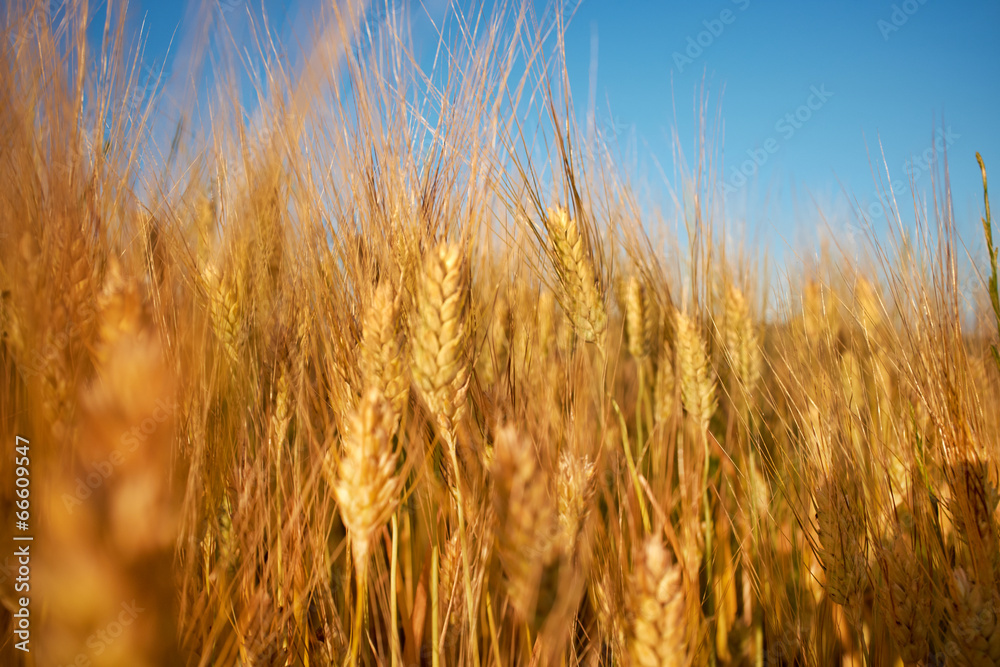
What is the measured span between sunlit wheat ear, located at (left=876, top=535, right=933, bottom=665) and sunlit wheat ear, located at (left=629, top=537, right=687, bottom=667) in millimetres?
551

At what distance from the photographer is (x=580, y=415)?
1.06 m

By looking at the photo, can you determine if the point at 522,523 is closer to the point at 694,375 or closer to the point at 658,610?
the point at 658,610

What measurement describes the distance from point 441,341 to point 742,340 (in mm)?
1295

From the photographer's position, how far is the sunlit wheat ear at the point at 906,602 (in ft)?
2.78

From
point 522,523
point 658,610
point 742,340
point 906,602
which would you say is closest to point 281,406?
point 522,523

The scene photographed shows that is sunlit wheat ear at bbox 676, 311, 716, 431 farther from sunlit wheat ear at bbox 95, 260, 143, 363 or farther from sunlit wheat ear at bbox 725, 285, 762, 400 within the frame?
sunlit wheat ear at bbox 95, 260, 143, 363

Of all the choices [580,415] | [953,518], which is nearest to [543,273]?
[580,415]

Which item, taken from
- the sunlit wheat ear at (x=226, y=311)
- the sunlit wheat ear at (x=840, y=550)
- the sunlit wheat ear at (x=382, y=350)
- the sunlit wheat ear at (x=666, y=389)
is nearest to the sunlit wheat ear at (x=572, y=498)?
the sunlit wheat ear at (x=382, y=350)

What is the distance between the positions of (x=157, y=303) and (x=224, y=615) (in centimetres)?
46

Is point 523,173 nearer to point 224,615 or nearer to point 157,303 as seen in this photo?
point 157,303

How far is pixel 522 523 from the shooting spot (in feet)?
2.00

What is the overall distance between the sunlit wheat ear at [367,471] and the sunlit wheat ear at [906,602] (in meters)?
0.92

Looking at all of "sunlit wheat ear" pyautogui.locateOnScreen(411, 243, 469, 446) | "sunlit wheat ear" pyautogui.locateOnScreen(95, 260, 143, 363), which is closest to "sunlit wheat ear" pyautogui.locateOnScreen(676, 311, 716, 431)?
"sunlit wheat ear" pyautogui.locateOnScreen(411, 243, 469, 446)

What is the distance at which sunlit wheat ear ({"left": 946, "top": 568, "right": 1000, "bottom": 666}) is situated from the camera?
78cm
